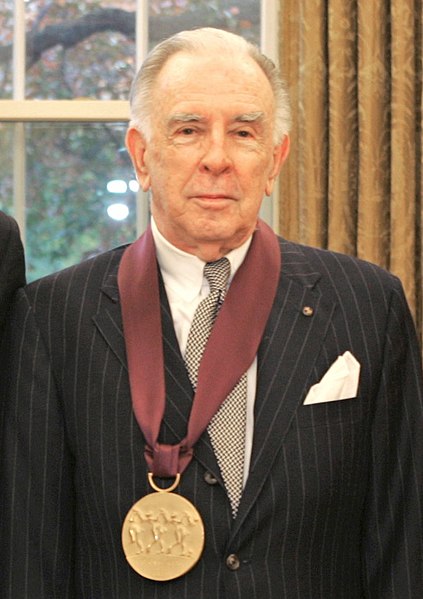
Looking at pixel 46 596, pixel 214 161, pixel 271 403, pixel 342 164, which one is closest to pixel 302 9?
pixel 342 164

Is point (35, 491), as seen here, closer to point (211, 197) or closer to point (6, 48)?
point (211, 197)

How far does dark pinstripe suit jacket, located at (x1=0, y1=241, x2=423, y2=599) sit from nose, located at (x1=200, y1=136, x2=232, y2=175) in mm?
262

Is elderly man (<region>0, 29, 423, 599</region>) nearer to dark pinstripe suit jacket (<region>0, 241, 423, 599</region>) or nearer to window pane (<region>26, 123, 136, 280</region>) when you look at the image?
dark pinstripe suit jacket (<region>0, 241, 423, 599</region>)

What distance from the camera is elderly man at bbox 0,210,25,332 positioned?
86.2 inches

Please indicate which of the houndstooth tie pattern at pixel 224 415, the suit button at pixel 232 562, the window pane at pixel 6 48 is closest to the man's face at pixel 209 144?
the houndstooth tie pattern at pixel 224 415

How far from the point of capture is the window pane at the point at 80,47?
11.7 feet

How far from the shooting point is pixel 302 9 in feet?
10.4

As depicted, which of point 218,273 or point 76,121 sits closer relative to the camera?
point 218,273

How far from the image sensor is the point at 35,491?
6.95ft

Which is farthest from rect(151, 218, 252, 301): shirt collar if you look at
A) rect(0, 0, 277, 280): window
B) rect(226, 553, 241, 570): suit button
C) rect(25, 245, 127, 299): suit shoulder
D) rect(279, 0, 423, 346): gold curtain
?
rect(0, 0, 277, 280): window

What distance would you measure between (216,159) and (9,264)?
455mm

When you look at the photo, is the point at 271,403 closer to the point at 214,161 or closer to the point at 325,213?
the point at 214,161

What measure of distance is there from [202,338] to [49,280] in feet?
1.07

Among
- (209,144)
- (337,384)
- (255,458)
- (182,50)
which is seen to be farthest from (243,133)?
(255,458)
